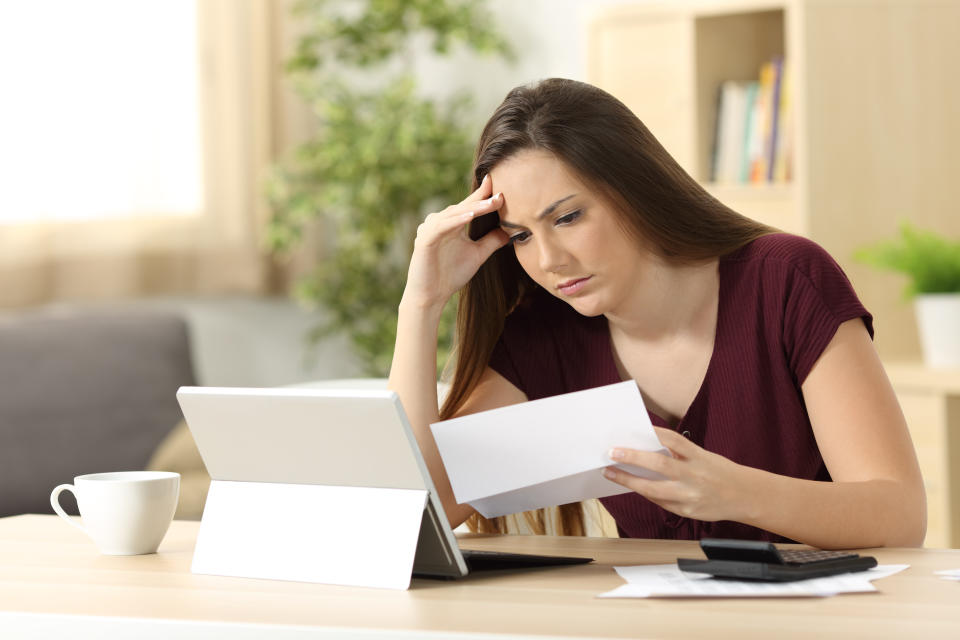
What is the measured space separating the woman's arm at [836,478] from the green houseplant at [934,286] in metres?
1.51

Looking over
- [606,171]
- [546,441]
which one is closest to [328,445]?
[546,441]

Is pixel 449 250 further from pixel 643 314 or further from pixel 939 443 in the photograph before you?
pixel 939 443

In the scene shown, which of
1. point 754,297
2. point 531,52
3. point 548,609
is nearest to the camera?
→ point 548,609

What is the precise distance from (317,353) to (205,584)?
9.86 ft

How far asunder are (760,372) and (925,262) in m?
1.48

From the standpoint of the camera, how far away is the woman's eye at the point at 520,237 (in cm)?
151

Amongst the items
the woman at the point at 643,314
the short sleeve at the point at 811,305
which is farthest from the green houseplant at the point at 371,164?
the short sleeve at the point at 811,305

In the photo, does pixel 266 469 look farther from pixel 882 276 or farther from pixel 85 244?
pixel 85 244

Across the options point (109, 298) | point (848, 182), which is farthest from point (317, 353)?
point (848, 182)

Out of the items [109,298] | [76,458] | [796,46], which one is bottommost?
[76,458]

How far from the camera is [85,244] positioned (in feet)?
11.5

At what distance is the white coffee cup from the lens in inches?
48.4

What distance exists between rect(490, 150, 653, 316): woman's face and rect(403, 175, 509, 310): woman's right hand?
0.12 ft

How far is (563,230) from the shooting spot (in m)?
1.47
